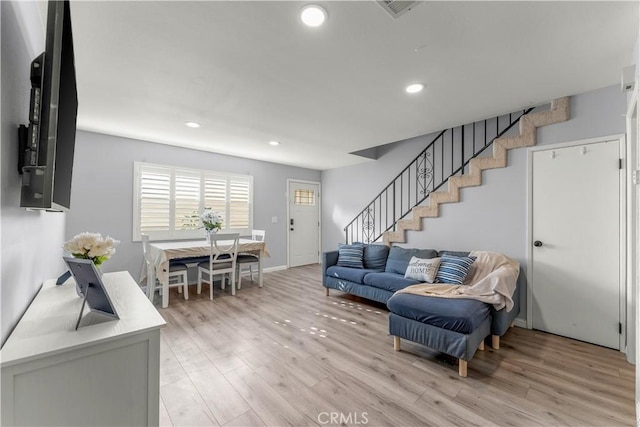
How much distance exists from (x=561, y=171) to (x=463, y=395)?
2.54 m

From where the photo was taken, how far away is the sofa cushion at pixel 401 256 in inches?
141

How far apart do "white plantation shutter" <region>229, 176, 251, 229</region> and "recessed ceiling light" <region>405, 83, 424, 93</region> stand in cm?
375

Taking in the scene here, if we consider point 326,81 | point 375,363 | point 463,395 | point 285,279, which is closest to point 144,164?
point 285,279

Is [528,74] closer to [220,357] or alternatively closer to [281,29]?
[281,29]

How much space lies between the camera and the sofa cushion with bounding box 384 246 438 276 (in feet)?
11.7

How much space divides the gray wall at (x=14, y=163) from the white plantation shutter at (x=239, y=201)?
3.84m

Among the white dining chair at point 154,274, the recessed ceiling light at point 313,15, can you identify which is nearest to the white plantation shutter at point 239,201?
the white dining chair at point 154,274

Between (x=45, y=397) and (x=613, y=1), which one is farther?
(x=613, y=1)

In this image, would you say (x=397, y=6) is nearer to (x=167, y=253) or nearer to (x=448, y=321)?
(x=448, y=321)

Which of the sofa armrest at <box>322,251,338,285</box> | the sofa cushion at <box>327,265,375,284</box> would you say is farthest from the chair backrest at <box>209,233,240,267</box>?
the sofa cushion at <box>327,265,375,284</box>

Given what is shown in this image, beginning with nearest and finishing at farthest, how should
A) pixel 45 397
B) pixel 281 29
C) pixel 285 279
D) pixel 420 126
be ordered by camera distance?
1. pixel 45 397
2. pixel 281 29
3. pixel 420 126
4. pixel 285 279

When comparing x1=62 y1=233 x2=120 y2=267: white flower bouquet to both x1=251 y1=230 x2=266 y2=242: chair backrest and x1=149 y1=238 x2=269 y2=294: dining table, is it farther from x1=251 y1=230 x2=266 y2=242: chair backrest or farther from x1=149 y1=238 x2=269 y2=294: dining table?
x1=251 y1=230 x2=266 y2=242: chair backrest

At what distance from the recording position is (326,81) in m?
2.36

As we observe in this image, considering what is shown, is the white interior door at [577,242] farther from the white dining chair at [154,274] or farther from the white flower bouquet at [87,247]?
the white dining chair at [154,274]
